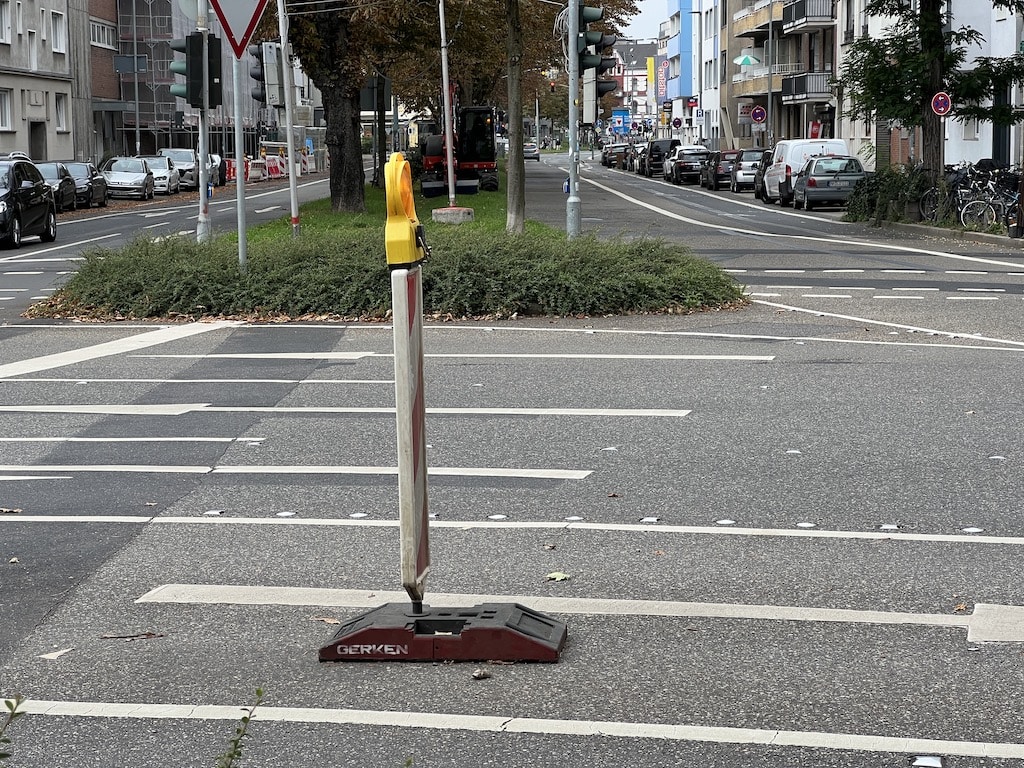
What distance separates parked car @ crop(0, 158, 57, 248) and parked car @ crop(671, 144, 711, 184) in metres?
39.5

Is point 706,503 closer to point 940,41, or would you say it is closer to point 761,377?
point 761,377

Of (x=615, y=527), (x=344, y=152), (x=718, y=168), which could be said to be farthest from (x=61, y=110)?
(x=615, y=527)

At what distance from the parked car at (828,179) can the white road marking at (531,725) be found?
3928 centimetres

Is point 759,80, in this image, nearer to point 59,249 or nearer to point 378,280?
point 59,249

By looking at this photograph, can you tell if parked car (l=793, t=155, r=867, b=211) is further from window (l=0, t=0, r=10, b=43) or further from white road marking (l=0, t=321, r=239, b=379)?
window (l=0, t=0, r=10, b=43)

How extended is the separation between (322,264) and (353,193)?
19881 mm

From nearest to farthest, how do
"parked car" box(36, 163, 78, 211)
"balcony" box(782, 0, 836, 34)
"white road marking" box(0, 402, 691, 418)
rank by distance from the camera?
"white road marking" box(0, 402, 691, 418) → "parked car" box(36, 163, 78, 211) → "balcony" box(782, 0, 836, 34)

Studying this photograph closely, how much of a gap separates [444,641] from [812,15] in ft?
236

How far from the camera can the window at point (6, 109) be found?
2296 inches

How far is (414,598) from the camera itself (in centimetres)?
500

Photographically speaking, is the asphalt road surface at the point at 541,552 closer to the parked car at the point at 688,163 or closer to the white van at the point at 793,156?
the white van at the point at 793,156

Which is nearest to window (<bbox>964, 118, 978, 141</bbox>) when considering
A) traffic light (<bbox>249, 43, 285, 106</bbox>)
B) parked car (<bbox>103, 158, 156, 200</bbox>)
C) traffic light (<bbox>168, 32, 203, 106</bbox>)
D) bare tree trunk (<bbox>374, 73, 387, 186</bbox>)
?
bare tree trunk (<bbox>374, 73, 387, 186</bbox>)

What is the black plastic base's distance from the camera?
4906 millimetres

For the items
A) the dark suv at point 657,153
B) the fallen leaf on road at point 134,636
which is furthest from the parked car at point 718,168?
the fallen leaf on road at point 134,636
